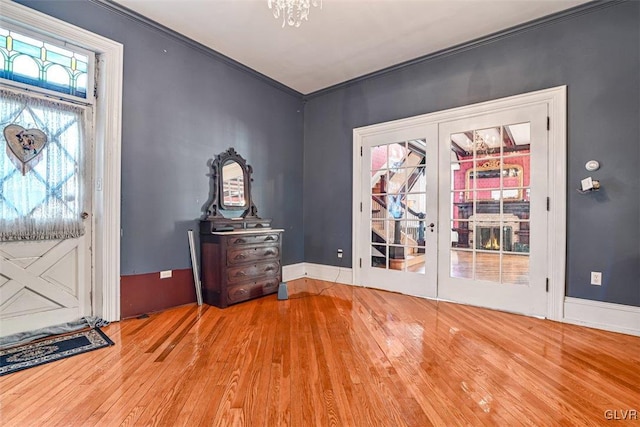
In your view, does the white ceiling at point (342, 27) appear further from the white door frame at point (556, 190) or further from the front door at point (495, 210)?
the front door at point (495, 210)

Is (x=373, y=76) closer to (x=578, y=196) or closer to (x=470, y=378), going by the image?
(x=578, y=196)

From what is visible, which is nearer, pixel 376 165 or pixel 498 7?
pixel 498 7

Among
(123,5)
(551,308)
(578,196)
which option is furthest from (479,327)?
(123,5)

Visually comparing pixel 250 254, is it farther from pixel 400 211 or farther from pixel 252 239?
pixel 400 211

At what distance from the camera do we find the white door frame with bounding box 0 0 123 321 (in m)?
2.71

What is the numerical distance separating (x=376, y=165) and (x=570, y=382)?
291 centimetres

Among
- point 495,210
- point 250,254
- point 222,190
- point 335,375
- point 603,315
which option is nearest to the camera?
point 335,375

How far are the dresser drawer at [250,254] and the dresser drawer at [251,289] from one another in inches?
10.5

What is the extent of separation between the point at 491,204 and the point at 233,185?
115 inches

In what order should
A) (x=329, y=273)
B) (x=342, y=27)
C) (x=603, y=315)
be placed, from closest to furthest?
(x=603, y=315)
(x=342, y=27)
(x=329, y=273)

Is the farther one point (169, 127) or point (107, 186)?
point (169, 127)

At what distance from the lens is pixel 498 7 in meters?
2.75

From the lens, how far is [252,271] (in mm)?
3467
